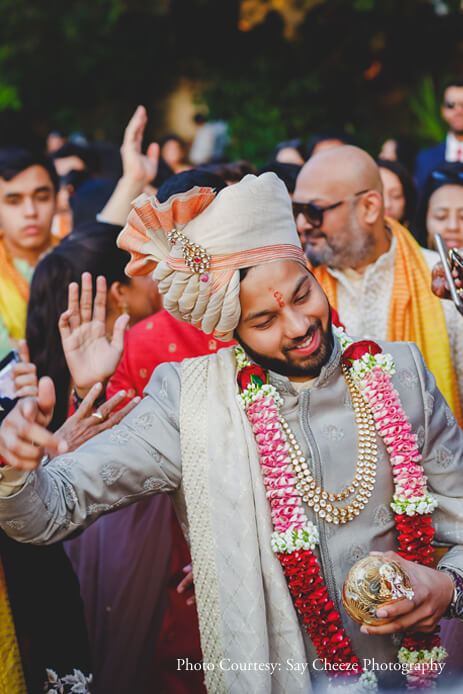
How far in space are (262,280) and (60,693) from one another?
150 cm

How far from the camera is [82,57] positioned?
12.8 meters

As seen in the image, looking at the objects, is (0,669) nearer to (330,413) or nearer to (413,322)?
(330,413)

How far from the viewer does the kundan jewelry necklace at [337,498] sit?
2014 millimetres

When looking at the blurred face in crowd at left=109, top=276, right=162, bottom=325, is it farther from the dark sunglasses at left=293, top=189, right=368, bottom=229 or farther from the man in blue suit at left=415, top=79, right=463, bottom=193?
the man in blue suit at left=415, top=79, right=463, bottom=193

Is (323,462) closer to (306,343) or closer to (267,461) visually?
(267,461)

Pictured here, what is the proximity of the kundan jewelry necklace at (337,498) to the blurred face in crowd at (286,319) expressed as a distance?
0.10 m

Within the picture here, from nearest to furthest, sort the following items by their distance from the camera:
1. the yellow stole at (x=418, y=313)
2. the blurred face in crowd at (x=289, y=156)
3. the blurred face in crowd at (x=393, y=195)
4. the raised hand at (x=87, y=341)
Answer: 1. the raised hand at (x=87, y=341)
2. the yellow stole at (x=418, y=313)
3. the blurred face in crowd at (x=393, y=195)
4. the blurred face in crowd at (x=289, y=156)

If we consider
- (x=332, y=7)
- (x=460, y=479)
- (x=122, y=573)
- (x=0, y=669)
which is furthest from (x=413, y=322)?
(x=332, y=7)

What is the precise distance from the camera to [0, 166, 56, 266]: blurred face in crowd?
4.57m

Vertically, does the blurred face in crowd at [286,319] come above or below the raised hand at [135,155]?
below

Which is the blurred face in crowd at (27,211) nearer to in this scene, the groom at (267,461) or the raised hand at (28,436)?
the groom at (267,461)

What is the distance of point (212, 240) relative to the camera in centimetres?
205

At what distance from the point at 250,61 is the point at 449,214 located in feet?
27.6

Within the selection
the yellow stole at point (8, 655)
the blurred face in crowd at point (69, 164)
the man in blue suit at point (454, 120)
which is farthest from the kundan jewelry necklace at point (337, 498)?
the blurred face in crowd at point (69, 164)
